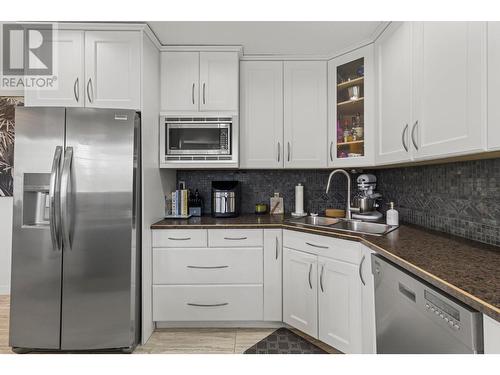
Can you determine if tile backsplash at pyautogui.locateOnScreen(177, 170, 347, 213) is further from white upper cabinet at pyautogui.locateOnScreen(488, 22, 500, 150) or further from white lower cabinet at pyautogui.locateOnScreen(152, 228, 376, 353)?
white upper cabinet at pyautogui.locateOnScreen(488, 22, 500, 150)

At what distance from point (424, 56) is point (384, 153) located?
67 cm

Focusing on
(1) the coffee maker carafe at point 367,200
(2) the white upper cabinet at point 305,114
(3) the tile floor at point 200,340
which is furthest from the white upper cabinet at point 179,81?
(3) the tile floor at point 200,340

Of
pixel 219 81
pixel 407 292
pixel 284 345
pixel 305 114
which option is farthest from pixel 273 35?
pixel 284 345

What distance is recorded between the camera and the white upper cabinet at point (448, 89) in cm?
108

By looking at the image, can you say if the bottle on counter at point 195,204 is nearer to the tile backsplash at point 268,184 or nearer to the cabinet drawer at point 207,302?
the tile backsplash at point 268,184

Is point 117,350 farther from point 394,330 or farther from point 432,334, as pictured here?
point 432,334

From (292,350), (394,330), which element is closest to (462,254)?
(394,330)

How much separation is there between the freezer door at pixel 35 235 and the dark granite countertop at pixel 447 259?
5.61 feet

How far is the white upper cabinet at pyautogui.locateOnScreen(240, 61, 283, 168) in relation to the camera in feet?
7.95

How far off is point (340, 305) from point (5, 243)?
3.39m

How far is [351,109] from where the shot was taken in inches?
89.4

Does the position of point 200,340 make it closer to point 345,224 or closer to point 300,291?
point 300,291

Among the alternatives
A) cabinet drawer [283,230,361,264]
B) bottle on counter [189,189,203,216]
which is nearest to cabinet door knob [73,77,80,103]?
bottle on counter [189,189,203,216]

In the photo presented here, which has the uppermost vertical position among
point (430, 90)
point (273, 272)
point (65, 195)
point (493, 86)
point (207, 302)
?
point (430, 90)
